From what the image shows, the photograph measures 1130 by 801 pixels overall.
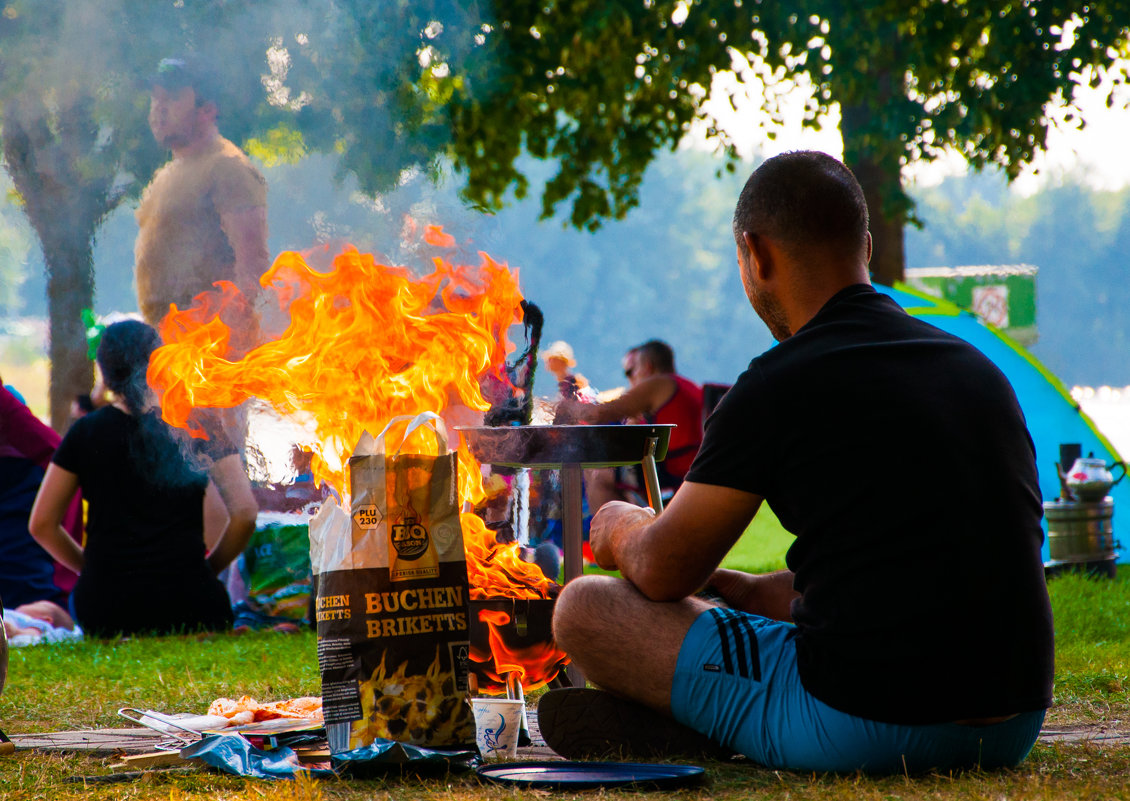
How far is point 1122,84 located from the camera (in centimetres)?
945

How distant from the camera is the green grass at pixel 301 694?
2393 millimetres

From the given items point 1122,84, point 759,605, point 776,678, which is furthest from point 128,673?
point 1122,84

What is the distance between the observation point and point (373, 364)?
367 centimetres

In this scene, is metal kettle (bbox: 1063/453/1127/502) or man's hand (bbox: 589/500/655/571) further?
metal kettle (bbox: 1063/453/1127/502)

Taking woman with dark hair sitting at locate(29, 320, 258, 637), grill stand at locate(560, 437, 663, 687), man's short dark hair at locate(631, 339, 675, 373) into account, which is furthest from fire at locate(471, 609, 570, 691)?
man's short dark hair at locate(631, 339, 675, 373)

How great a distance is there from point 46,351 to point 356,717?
556cm

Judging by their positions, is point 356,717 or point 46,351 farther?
point 46,351

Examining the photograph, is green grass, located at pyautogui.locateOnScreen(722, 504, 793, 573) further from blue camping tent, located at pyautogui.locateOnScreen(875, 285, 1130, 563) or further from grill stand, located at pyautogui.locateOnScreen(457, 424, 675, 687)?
grill stand, located at pyautogui.locateOnScreen(457, 424, 675, 687)

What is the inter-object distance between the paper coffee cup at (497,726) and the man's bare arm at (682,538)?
497 millimetres

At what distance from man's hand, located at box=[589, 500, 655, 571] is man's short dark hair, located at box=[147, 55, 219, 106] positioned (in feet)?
14.2

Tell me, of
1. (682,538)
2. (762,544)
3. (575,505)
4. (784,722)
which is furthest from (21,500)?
(762,544)

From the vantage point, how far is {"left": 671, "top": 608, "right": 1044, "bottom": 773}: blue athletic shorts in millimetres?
2455

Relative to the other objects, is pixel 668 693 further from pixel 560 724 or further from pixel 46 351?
pixel 46 351

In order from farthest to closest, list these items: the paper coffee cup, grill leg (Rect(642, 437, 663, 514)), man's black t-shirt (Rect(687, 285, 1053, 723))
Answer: grill leg (Rect(642, 437, 663, 514)) < the paper coffee cup < man's black t-shirt (Rect(687, 285, 1053, 723))
